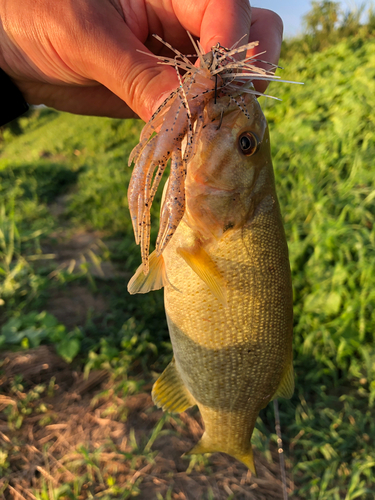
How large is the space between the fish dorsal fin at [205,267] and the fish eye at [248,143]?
0.46 m

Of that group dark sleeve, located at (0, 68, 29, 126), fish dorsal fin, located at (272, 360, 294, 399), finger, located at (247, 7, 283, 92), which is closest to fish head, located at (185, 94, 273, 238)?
fish dorsal fin, located at (272, 360, 294, 399)

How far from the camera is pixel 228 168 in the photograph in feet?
4.57

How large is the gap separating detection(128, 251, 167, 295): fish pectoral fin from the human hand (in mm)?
819

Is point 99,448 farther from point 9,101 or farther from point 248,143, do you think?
point 9,101

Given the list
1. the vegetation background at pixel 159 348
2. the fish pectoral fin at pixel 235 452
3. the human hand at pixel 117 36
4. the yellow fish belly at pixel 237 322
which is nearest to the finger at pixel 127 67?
the human hand at pixel 117 36

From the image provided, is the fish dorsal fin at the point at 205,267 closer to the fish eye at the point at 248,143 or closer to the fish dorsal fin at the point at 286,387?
the fish eye at the point at 248,143

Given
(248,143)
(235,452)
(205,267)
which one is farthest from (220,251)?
(235,452)

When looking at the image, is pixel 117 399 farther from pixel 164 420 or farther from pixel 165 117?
pixel 165 117

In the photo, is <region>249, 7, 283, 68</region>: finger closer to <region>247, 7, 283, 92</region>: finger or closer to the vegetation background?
<region>247, 7, 283, 92</region>: finger

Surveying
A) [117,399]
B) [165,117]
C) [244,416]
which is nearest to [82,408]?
[117,399]

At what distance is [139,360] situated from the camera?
350 cm

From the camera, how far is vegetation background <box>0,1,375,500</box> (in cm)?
263

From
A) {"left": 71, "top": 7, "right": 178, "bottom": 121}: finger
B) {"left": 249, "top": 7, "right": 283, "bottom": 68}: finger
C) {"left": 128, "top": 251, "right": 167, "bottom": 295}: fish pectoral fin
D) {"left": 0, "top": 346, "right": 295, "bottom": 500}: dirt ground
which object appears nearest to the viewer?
{"left": 128, "top": 251, "right": 167, "bottom": 295}: fish pectoral fin

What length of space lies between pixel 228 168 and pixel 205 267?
45 centimetres
